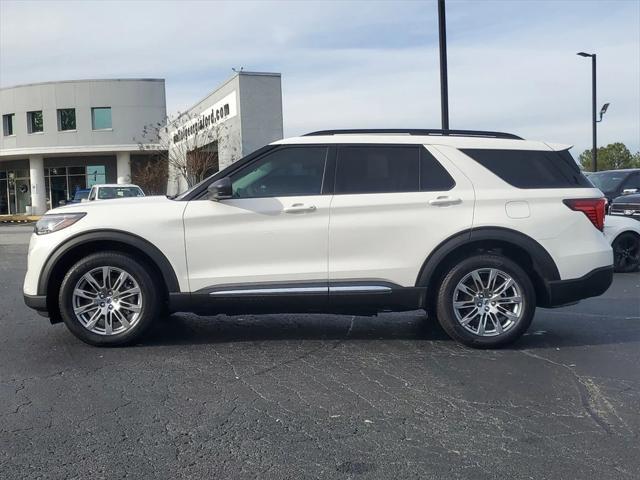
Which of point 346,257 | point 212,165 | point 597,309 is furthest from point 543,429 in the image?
point 212,165

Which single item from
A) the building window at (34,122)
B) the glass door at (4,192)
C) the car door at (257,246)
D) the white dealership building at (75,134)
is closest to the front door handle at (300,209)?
the car door at (257,246)

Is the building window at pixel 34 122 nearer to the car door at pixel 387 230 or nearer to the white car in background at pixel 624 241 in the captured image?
the white car in background at pixel 624 241

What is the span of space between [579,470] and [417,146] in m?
3.24

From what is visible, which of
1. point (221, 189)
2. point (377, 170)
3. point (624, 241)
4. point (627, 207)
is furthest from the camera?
point (627, 207)

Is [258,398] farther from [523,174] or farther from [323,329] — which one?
[523,174]

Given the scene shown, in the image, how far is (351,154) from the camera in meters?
5.89

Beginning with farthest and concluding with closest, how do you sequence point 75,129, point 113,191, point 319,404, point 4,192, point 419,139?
point 4,192, point 75,129, point 113,191, point 419,139, point 319,404

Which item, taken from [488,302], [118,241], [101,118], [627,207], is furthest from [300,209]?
[101,118]

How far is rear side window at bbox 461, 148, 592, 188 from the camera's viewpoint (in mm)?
5852

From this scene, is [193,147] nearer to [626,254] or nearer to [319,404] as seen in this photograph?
[626,254]

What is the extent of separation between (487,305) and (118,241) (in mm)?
3212

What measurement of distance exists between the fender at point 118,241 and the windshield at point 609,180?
12032mm

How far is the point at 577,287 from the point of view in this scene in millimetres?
5777

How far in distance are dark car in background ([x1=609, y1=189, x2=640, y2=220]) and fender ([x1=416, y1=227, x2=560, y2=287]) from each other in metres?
7.51
